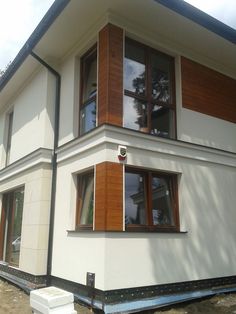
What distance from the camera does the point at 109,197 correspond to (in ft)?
21.1

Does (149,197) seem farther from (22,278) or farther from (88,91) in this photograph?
(22,278)

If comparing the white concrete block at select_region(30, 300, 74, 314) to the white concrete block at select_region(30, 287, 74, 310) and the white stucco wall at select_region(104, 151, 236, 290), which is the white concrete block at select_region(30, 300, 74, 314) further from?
the white stucco wall at select_region(104, 151, 236, 290)

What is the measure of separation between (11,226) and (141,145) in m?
4.96

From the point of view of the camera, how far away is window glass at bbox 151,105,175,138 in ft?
25.8

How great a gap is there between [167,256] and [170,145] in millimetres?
2121

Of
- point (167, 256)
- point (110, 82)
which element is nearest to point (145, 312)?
point (167, 256)

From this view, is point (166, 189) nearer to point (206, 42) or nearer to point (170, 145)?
point (170, 145)

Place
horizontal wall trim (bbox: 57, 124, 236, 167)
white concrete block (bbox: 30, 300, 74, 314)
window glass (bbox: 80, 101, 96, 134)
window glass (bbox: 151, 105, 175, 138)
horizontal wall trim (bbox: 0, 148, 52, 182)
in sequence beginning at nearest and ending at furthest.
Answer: white concrete block (bbox: 30, 300, 74, 314) < horizontal wall trim (bbox: 57, 124, 236, 167) < window glass (bbox: 80, 101, 96, 134) < window glass (bbox: 151, 105, 175, 138) < horizontal wall trim (bbox: 0, 148, 52, 182)

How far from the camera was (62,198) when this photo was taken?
25.9 ft

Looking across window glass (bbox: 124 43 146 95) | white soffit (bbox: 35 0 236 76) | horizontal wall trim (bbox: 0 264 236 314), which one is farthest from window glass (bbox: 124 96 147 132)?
horizontal wall trim (bbox: 0 264 236 314)

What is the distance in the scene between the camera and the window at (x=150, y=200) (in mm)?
6938

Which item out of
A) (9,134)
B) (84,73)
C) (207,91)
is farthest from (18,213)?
(207,91)

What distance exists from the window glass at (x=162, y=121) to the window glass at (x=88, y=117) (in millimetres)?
1212

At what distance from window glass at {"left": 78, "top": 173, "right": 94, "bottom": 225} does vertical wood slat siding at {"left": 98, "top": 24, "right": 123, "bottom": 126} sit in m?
1.20
